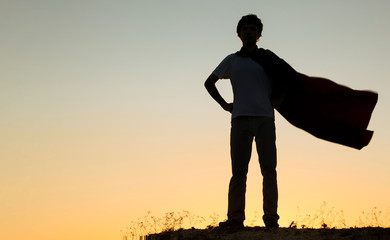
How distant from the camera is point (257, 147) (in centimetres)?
784

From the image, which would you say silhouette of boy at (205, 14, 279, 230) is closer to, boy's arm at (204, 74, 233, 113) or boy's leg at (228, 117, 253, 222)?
boy's leg at (228, 117, 253, 222)

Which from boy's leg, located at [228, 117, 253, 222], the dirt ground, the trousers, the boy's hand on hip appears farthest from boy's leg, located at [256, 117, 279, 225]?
the boy's hand on hip

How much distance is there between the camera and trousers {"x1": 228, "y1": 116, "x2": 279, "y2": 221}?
25.2ft

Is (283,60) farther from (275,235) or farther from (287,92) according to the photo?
(275,235)

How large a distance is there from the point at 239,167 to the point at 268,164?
1.40 feet

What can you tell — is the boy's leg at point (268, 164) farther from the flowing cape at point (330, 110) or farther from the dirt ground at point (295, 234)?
the flowing cape at point (330, 110)

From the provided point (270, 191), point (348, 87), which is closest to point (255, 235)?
point (270, 191)

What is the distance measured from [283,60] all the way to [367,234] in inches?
A: 112

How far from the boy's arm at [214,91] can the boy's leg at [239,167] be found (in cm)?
37

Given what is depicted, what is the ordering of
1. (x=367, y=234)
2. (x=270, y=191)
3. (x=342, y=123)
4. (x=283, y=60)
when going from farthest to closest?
(x=342, y=123), (x=283, y=60), (x=270, y=191), (x=367, y=234)

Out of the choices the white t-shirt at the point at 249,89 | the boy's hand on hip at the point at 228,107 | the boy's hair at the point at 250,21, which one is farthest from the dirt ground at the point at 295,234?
the boy's hair at the point at 250,21

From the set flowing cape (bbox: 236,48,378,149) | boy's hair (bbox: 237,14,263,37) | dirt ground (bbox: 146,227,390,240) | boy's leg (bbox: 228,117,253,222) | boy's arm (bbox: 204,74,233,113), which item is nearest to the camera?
dirt ground (bbox: 146,227,390,240)

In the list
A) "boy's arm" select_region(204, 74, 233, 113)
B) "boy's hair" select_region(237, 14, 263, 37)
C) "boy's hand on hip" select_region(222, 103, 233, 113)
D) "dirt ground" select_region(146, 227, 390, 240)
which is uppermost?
"boy's hair" select_region(237, 14, 263, 37)

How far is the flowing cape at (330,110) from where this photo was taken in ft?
28.6
